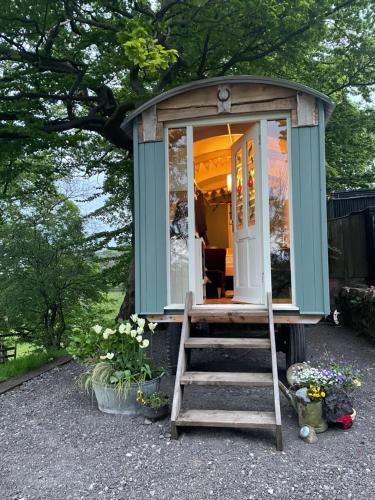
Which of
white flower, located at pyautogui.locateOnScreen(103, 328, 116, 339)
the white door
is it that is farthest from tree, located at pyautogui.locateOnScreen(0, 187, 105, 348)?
the white door

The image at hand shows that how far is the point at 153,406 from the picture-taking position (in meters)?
3.26

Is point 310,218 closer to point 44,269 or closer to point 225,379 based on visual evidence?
point 225,379

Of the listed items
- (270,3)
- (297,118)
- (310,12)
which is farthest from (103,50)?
(297,118)

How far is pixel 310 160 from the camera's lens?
3859 millimetres

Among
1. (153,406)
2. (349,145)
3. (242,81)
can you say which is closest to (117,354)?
(153,406)

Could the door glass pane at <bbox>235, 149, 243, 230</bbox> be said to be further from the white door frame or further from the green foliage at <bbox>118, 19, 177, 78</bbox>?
the green foliage at <bbox>118, 19, 177, 78</bbox>

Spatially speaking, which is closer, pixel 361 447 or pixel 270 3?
pixel 361 447

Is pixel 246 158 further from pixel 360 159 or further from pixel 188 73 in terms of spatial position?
pixel 360 159

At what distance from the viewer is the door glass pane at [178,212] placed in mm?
4133

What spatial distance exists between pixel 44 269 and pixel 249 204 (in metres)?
3.32

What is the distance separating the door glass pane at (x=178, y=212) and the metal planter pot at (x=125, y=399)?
3.20ft

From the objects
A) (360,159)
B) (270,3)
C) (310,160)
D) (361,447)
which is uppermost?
(270,3)

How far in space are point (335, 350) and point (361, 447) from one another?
3089 mm

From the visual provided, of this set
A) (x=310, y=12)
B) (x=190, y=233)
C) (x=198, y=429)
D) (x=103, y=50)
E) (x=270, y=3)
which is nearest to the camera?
(x=198, y=429)
